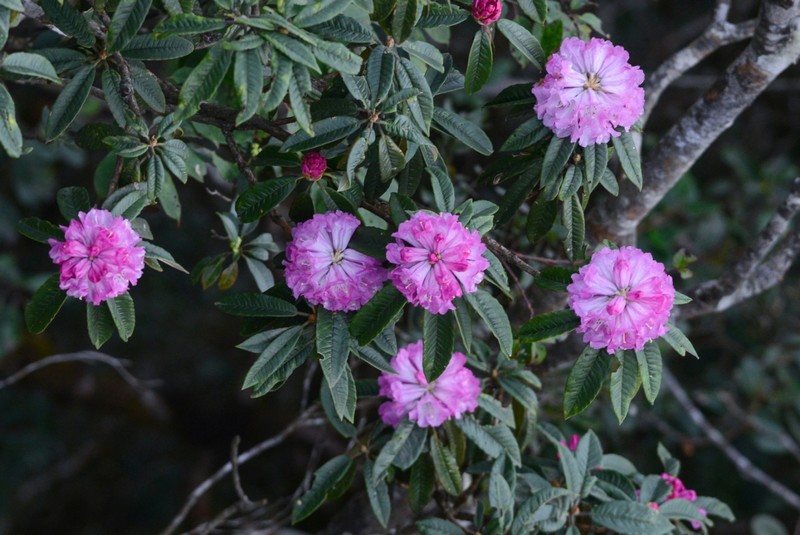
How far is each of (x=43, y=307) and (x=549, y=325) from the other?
58cm

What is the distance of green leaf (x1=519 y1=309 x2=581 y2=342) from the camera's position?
3.23 feet

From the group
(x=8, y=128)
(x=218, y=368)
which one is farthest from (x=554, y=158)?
(x=218, y=368)

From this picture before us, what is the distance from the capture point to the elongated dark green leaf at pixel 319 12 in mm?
876

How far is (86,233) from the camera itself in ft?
2.96

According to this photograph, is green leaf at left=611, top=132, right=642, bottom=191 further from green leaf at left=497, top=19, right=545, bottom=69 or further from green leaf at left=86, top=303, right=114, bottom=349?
green leaf at left=86, top=303, right=114, bottom=349

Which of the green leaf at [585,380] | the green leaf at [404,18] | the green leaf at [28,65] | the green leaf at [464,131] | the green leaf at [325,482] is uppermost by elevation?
the green leaf at [404,18]

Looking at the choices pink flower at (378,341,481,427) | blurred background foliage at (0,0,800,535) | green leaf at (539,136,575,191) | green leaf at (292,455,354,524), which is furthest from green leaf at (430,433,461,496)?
blurred background foliage at (0,0,800,535)

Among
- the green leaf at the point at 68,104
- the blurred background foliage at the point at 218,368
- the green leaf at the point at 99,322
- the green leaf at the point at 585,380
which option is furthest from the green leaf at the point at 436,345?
the blurred background foliage at the point at 218,368

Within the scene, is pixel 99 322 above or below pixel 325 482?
above

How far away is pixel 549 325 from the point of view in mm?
993

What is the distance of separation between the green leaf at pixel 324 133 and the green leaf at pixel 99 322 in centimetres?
28

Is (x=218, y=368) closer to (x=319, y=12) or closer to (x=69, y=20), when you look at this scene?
(x=69, y=20)

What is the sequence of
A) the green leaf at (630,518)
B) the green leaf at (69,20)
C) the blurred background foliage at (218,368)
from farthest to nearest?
the blurred background foliage at (218,368), the green leaf at (630,518), the green leaf at (69,20)

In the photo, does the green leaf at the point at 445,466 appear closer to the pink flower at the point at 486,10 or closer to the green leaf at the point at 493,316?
the green leaf at the point at 493,316
